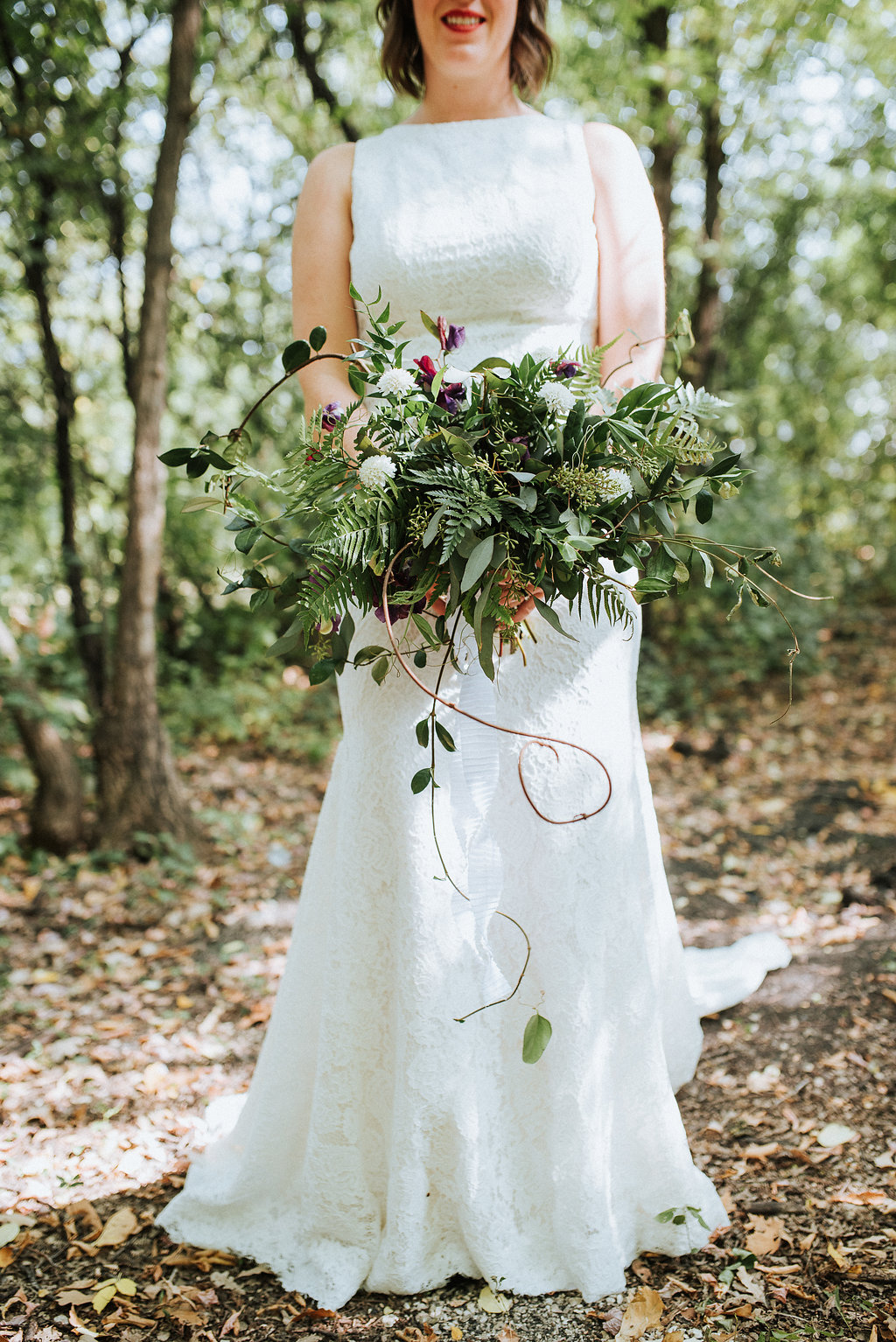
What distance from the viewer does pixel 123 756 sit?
468 centimetres

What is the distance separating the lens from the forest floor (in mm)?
1994

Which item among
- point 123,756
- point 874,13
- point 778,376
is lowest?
point 123,756

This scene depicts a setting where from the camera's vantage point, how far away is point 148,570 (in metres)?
4.66

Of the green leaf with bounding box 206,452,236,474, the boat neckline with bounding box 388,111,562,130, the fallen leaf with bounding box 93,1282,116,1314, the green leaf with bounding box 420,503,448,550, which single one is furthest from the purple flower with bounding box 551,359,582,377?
the fallen leaf with bounding box 93,1282,116,1314

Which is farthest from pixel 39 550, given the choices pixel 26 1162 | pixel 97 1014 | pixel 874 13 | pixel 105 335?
pixel 874 13

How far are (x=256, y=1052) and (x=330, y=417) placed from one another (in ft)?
7.90

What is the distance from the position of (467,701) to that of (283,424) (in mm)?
6956

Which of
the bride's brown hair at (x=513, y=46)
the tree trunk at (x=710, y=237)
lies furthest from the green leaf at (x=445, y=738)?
the tree trunk at (x=710, y=237)

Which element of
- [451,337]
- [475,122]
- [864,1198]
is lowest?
[864,1198]

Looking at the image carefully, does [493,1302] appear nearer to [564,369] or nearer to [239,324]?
[564,369]

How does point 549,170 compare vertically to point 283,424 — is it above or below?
below

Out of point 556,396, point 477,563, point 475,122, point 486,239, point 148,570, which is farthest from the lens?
point 148,570

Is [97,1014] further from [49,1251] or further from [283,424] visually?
[283,424]

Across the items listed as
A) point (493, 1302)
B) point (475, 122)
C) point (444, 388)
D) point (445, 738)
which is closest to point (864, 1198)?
point (493, 1302)
